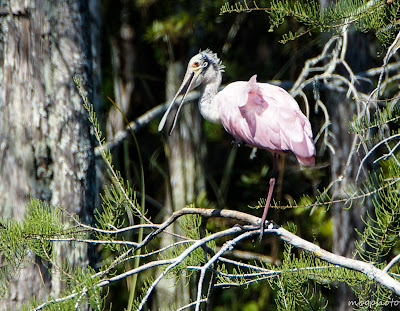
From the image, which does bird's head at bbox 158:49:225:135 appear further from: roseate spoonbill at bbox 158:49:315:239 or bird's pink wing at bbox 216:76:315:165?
bird's pink wing at bbox 216:76:315:165

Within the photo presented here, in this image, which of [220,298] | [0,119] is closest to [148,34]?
[220,298]

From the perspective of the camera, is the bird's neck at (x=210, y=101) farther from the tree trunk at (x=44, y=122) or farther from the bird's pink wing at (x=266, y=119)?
the tree trunk at (x=44, y=122)

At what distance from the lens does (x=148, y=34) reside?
5.16m

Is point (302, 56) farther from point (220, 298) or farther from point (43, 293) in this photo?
point (43, 293)

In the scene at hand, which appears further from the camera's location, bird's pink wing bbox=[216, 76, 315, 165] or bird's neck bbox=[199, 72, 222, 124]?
bird's neck bbox=[199, 72, 222, 124]

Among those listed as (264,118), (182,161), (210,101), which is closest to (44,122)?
(210,101)

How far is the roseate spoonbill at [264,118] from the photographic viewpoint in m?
2.63

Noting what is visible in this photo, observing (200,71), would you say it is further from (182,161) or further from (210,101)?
(182,161)

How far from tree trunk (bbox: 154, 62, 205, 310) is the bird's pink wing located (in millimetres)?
1690

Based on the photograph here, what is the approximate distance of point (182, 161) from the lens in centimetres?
462

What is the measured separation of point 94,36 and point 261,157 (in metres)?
2.71

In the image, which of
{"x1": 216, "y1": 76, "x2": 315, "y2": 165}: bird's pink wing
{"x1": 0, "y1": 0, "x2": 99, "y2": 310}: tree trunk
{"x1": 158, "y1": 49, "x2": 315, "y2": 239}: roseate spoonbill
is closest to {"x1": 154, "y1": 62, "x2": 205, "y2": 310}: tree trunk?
{"x1": 158, "y1": 49, "x2": 315, "y2": 239}: roseate spoonbill

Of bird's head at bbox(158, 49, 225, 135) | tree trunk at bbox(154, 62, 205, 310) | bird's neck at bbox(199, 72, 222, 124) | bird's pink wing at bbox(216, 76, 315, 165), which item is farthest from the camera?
tree trunk at bbox(154, 62, 205, 310)

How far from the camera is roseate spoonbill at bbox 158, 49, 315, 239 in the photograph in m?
2.63
